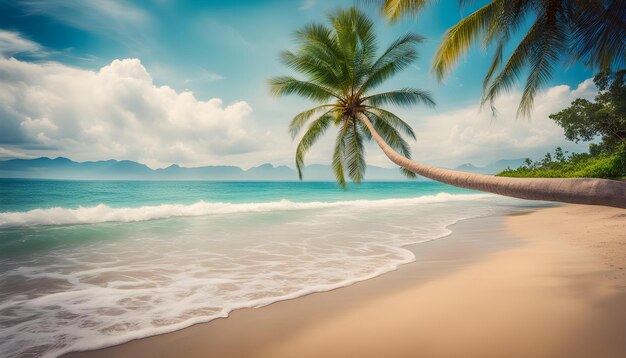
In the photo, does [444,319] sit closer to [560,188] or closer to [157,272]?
[560,188]

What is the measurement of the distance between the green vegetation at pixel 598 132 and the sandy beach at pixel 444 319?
1499cm

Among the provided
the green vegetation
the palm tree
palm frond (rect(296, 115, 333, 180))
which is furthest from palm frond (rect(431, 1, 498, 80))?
the green vegetation

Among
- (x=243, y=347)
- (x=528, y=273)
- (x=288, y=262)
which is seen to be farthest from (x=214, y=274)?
(x=528, y=273)

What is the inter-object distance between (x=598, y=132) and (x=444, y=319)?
24.2 metres

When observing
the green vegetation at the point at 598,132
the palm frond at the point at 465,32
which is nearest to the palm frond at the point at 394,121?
the palm frond at the point at 465,32

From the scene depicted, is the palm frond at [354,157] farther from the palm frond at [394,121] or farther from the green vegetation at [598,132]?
the green vegetation at [598,132]

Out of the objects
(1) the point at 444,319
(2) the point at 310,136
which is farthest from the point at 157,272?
(2) the point at 310,136

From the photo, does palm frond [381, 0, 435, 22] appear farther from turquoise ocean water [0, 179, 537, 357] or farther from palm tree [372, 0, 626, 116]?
turquoise ocean water [0, 179, 537, 357]

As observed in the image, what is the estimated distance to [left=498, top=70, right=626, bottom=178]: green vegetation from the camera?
47.3 feet

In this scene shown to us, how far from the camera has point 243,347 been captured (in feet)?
8.38

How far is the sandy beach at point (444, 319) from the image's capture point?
2344mm

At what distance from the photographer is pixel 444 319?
280 cm

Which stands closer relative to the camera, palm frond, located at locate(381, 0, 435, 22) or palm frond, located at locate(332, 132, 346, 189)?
palm frond, located at locate(381, 0, 435, 22)

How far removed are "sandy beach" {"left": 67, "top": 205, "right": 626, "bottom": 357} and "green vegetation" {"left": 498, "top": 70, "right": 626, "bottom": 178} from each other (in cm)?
1499
